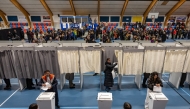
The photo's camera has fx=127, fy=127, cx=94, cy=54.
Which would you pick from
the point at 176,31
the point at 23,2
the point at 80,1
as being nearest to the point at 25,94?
the point at 80,1

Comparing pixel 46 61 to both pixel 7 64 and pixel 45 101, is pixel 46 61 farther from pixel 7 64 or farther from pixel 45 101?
pixel 45 101

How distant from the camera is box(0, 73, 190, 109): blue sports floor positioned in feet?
14.8

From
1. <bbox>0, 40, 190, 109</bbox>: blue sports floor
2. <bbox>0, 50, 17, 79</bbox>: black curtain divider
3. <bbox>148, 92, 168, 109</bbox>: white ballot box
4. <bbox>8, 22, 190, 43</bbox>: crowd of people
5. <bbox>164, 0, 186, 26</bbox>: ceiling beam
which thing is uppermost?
<bbox>164, 0, 186, 26</bbox>: ceiling beam

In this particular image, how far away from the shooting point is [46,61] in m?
4.98

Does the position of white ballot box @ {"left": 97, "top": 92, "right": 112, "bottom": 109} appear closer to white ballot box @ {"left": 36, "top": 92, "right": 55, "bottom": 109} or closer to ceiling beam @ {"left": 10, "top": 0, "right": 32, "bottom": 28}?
white ballot box @ {"left": 36, "top": 92, "right": 55, "bottom": 109}

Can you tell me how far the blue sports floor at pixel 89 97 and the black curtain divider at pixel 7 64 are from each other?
0.81 m

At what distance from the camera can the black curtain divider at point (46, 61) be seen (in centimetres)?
489

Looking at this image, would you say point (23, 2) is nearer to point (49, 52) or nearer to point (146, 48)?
point (49, 52)

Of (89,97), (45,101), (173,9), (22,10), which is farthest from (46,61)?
(173,9)

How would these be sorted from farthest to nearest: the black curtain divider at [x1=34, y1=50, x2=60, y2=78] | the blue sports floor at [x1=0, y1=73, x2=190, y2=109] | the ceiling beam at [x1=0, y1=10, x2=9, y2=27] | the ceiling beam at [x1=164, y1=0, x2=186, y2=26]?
the ceiling beam at [x1=0, y1=10, x2=9, y2=27] → the ceiling beam at [x1=164, y1=0, x2=186, y2=26] → the black curtain divider at [x1=34, y1=50, x2=60, y2=78] → the blue sports floor at [x1=0, y1=73, x2=190, y2=109]

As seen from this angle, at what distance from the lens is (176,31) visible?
16.3 meters

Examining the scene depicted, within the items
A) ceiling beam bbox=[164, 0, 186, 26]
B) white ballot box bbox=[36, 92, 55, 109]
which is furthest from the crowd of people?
white ballot box bbox=[36, 92, 55, 109]

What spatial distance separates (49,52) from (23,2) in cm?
1669

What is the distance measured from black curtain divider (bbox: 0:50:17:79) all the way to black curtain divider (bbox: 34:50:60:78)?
0.97 meters
